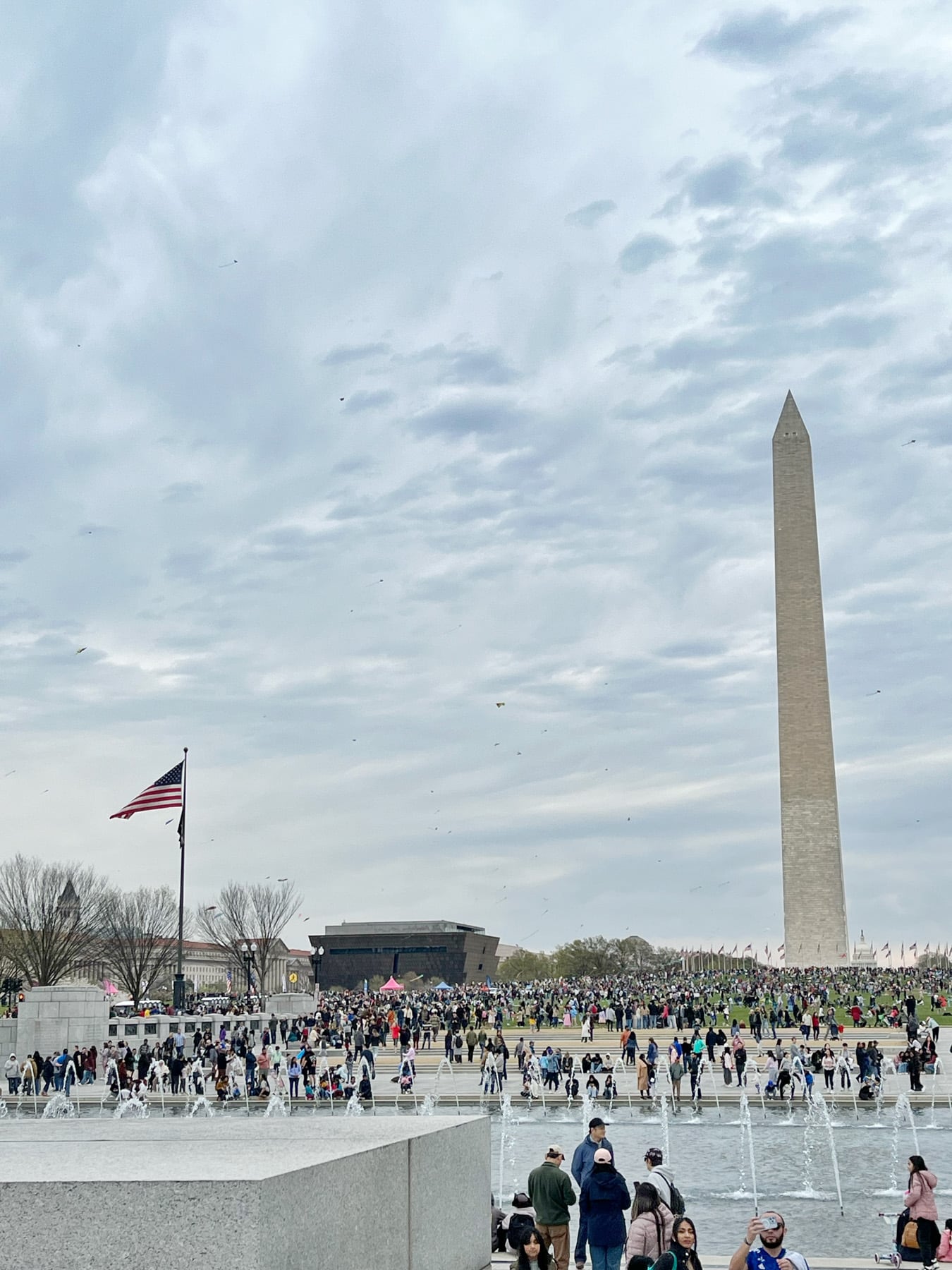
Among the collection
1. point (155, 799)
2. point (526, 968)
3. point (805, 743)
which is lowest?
point (526, 968)

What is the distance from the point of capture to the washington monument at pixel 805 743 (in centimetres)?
7319

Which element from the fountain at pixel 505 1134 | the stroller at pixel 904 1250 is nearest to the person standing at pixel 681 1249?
the stroller at pixel 904 1250

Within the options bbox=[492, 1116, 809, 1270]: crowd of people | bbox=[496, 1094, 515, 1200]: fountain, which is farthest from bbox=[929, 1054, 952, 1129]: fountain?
bbox=[492, 1116, 809, 1270]: crowd of people

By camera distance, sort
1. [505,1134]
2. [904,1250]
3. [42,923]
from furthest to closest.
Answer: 1. [42,923]
2. [505,1134]
3. [904,1250]

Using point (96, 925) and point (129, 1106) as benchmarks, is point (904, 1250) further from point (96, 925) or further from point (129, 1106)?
point (96, 925)

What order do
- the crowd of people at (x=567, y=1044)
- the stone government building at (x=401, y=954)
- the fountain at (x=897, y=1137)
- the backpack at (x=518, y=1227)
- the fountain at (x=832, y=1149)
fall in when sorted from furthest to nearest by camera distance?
1. the stone government building at (x=401, y=954)
2. the crowd of people at (x=567, y=1044)
3. the fountain at (x=897, y=1137)
4. the fountain at (x=832, y=1149)
5. the backpack at (x=518, y=1227)

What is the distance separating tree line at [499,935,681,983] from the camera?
468 feet

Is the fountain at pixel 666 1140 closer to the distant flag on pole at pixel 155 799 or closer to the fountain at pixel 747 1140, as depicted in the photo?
the fountain at pixel 747 1140

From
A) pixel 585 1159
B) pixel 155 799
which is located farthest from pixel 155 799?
pixel 585 1159

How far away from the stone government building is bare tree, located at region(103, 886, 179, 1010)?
46724 mm

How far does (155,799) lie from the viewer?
40.5m

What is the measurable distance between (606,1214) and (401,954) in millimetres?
131442

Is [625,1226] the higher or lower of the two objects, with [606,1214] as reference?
lower

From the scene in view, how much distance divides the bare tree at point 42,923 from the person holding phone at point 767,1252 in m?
61.8
